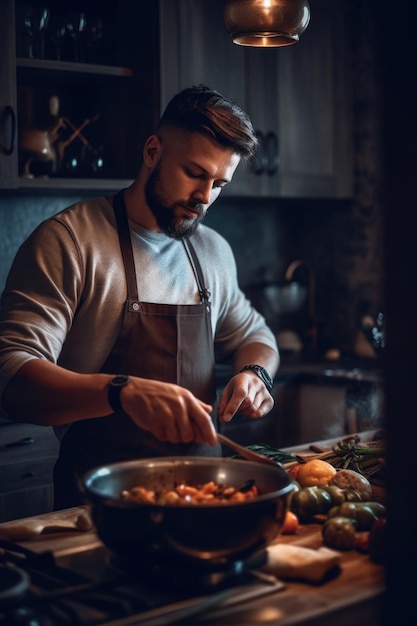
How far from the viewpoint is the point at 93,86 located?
155 inches

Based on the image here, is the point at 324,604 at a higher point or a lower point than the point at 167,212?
lower

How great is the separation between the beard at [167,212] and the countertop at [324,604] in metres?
1.23

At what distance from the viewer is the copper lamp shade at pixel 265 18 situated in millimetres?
2031

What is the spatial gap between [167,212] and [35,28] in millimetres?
1417

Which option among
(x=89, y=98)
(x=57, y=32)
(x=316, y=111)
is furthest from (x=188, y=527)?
(x=316, y=111)

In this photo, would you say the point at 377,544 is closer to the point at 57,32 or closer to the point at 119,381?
the point at 119,381

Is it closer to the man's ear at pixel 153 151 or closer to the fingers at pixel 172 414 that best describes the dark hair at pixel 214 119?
the man's ear at pixel 153 151

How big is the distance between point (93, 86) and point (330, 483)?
251cm

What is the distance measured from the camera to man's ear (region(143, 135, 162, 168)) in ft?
8.52

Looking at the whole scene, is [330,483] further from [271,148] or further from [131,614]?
[271,148]

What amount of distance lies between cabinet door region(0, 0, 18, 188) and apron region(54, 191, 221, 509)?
87 centimetres

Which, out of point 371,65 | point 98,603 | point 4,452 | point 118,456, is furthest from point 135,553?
point 371,65

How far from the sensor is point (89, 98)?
13.0ft

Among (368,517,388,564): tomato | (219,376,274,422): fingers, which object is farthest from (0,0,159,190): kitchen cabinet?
(368,517,388,564): tomato
